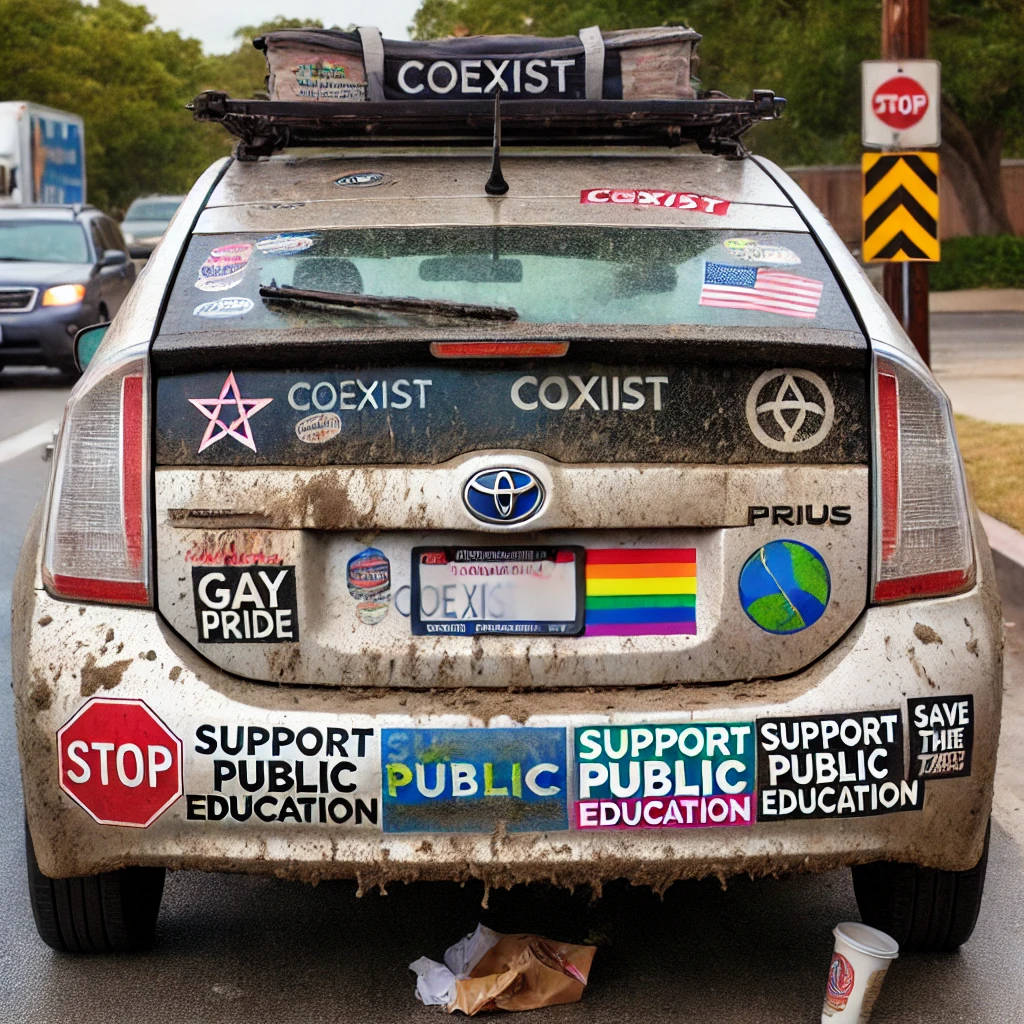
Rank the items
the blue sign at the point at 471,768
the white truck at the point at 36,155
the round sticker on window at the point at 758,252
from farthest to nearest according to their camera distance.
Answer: the white truck at the point at 36,155 < the round sticker on window at the point at 758,252 < the blue sign at the point at 471,768

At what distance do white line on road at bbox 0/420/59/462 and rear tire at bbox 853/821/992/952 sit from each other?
9.03 m

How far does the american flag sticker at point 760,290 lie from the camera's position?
3636mm

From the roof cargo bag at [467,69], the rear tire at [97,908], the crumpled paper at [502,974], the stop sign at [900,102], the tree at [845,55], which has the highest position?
the tree at [845,55]

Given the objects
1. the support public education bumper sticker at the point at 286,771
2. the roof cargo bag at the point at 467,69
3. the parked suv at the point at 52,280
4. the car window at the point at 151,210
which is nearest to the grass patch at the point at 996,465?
the roof cargo bag at the point at 467,69

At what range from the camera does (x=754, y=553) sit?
3404mm

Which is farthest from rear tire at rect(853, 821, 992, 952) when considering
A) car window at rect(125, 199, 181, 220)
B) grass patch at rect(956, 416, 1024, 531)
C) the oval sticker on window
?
car window at rect(125, 199, 181, 220)

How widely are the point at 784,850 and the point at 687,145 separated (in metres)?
2.14

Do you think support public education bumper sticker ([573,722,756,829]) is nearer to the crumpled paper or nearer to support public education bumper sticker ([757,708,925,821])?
support public education bumper sticker ([757,708,925,821])

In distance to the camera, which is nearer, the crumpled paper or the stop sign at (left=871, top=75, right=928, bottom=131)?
the crumpled paper

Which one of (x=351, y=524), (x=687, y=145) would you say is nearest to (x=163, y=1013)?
(x=351, y=524)

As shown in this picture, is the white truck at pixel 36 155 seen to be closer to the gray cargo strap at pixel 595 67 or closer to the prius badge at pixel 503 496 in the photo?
the gray cargo strap at pixel 595 67

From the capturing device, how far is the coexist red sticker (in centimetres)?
405

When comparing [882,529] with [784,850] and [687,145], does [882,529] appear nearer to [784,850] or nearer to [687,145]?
[784,850]

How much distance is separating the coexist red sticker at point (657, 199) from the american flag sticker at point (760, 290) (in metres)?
0.30
